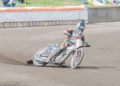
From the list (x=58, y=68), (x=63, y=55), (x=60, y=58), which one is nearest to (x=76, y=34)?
(x=63, y=55)

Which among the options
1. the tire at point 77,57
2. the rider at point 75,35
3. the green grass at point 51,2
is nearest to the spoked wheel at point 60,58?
the rider at point 75,35

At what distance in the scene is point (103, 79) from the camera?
25.0 ft

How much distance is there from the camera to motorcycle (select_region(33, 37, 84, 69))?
9.79 m

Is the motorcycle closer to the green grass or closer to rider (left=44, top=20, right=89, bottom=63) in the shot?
rider (left=44, top=20, right=89, bottom=63)

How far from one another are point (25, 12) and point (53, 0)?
14.4 meters

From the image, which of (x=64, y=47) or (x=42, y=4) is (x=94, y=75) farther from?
(x=42, y=4)

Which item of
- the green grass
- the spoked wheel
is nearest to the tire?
the spoked wheel

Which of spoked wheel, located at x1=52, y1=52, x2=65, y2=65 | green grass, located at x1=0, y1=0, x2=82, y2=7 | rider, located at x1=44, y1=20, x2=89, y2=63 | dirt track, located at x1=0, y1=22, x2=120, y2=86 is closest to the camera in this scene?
dirt track, located at x1=0, y1=22, x2=120, y2=86

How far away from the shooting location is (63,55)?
1019 centimetres

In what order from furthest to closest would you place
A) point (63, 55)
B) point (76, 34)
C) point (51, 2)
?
1. point (51, 2)
2. point (63, 55)
3. point (76, 34)

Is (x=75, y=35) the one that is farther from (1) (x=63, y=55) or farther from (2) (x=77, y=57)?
(1) (x=63, y=55)

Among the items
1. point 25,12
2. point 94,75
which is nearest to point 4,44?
point 94,75

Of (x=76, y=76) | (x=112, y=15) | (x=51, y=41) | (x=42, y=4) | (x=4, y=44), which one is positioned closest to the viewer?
(x=76, y=76)

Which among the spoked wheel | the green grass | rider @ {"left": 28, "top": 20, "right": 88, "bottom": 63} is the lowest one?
the green grass
